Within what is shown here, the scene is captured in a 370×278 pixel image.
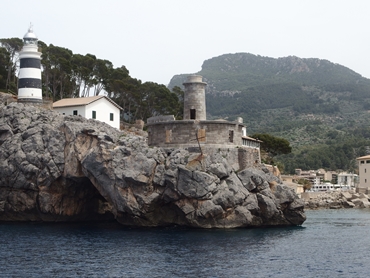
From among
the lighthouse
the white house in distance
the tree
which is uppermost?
the lighthouse

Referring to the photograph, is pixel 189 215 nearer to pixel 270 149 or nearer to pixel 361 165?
pixel 270 149

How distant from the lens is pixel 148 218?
38.9m

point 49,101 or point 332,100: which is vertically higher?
point 332,100

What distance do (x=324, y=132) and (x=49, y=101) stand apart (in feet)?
302

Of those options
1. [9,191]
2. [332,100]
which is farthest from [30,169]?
[332,100]

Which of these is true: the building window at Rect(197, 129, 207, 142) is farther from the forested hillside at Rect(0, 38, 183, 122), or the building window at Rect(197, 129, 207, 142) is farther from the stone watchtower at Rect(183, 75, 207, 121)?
the forested hillside at Rect(0, 38, 183, 122)

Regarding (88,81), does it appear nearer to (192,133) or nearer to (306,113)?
(192,133)

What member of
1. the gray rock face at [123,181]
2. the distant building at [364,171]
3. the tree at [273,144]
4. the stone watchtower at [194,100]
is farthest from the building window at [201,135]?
the distant building at [364,171]

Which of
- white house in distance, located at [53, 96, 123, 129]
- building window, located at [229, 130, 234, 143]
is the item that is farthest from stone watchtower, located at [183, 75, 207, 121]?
white house in distance, located at [53, 96, 123, 129]

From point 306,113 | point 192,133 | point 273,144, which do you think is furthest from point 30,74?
point 306,113

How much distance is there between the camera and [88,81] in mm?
63156

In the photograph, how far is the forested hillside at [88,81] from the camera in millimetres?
61406

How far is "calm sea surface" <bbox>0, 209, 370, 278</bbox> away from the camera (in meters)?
25.2

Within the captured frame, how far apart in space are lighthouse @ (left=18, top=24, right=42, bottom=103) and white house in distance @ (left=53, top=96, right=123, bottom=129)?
7.03 ft
